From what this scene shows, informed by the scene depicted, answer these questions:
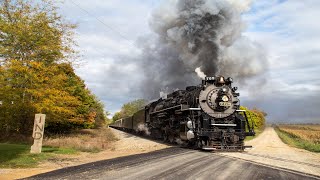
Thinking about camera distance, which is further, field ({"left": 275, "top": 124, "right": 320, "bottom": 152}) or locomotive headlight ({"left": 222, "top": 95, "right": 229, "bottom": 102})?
field ({"left": 275, "top": 124, "right": 320, "bottom": 152})

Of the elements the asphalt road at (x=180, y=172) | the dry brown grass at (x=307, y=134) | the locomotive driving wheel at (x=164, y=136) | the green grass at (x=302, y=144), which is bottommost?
the asphalt road at (x=180, y=172)

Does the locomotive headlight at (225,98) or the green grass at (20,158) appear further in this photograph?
the locomotive headlight at (225,98)

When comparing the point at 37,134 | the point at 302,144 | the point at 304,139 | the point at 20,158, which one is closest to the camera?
the point at 20,158

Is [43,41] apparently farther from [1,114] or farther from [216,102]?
[216,102]

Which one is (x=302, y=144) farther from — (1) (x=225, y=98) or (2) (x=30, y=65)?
(2) (x=30, y=65)

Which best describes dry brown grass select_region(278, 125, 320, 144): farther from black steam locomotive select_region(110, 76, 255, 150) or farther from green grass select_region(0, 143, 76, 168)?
green grass select_region(0, 143, 76, 168)

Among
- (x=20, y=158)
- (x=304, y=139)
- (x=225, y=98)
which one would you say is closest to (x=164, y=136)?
(x=225, y=98)

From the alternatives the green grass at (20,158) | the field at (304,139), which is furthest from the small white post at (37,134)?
the field at (304,139)

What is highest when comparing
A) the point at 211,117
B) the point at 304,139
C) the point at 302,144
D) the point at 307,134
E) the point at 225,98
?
the point at 225,98

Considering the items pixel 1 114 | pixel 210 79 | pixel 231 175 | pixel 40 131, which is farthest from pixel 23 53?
pixel 231 175

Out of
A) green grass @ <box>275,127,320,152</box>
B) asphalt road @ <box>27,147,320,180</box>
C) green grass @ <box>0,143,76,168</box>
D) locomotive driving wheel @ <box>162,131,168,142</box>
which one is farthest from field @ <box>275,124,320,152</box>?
green grass @ <box>0,143,76,168</box>

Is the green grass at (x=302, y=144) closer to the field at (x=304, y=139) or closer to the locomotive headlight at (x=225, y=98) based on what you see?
the field at (x=304, y=139)

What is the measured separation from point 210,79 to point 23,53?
37.4 ft

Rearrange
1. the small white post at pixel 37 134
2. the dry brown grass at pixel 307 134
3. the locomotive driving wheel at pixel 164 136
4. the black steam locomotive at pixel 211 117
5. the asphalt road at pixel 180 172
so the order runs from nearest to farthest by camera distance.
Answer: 1. the asphalt road at pixel 180 172
2. the small white post at pixel 37 134
3. the black steam locomotive at pixel 211 117
4. the locomotive driving wheel at pixel 164 136
5. the dry brown grass at pixel 307 134
